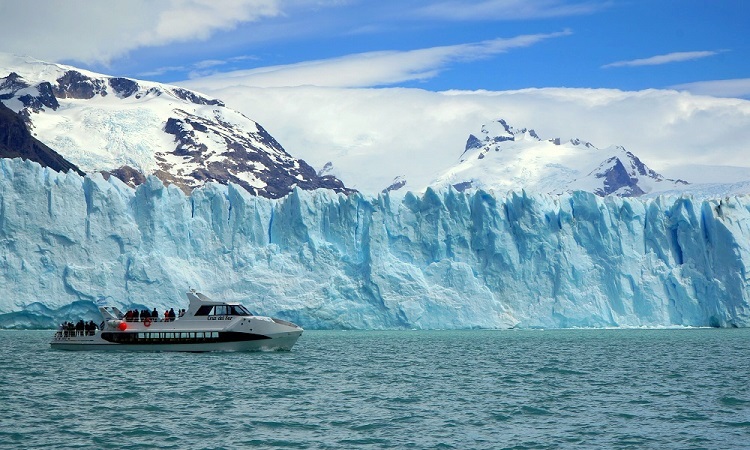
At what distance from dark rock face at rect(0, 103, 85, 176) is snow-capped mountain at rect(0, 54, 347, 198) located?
9506 millimetres

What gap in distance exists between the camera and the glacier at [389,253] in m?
58.1

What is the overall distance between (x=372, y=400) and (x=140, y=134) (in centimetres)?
14360

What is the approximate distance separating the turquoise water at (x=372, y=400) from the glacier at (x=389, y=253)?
52.3ft

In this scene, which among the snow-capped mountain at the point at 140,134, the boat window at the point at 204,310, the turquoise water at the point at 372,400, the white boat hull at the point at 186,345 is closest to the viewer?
the turquoise water at the point at 372,400

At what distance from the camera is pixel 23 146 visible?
12600 cm

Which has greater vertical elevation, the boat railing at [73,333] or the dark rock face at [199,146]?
the dark rock face at [199,146]

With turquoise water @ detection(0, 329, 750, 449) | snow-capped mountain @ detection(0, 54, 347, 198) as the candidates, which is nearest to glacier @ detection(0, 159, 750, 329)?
turquoise water @ detection(0, 329, 750, 449)

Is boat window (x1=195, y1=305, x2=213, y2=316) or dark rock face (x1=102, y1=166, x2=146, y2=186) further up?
dark rock face (x1=102, y1=166, x2=146, y2=186)

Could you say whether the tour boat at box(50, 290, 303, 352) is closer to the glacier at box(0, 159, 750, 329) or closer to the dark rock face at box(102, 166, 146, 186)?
the glacier at box(0, 159, 750, 329)

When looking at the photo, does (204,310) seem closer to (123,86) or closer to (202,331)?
(202,331)

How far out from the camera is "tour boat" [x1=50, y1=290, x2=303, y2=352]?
136ft

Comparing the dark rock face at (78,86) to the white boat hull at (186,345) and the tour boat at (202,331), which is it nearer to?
the white boat hull at (186,345)

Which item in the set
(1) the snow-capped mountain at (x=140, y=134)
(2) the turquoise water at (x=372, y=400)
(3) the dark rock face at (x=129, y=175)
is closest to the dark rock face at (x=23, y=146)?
(1) the snow-capped mountain at (x=140, y=134)

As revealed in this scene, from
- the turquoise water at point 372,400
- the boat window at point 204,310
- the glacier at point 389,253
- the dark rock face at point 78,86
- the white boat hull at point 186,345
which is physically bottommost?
the turquoise water at point 372,400
